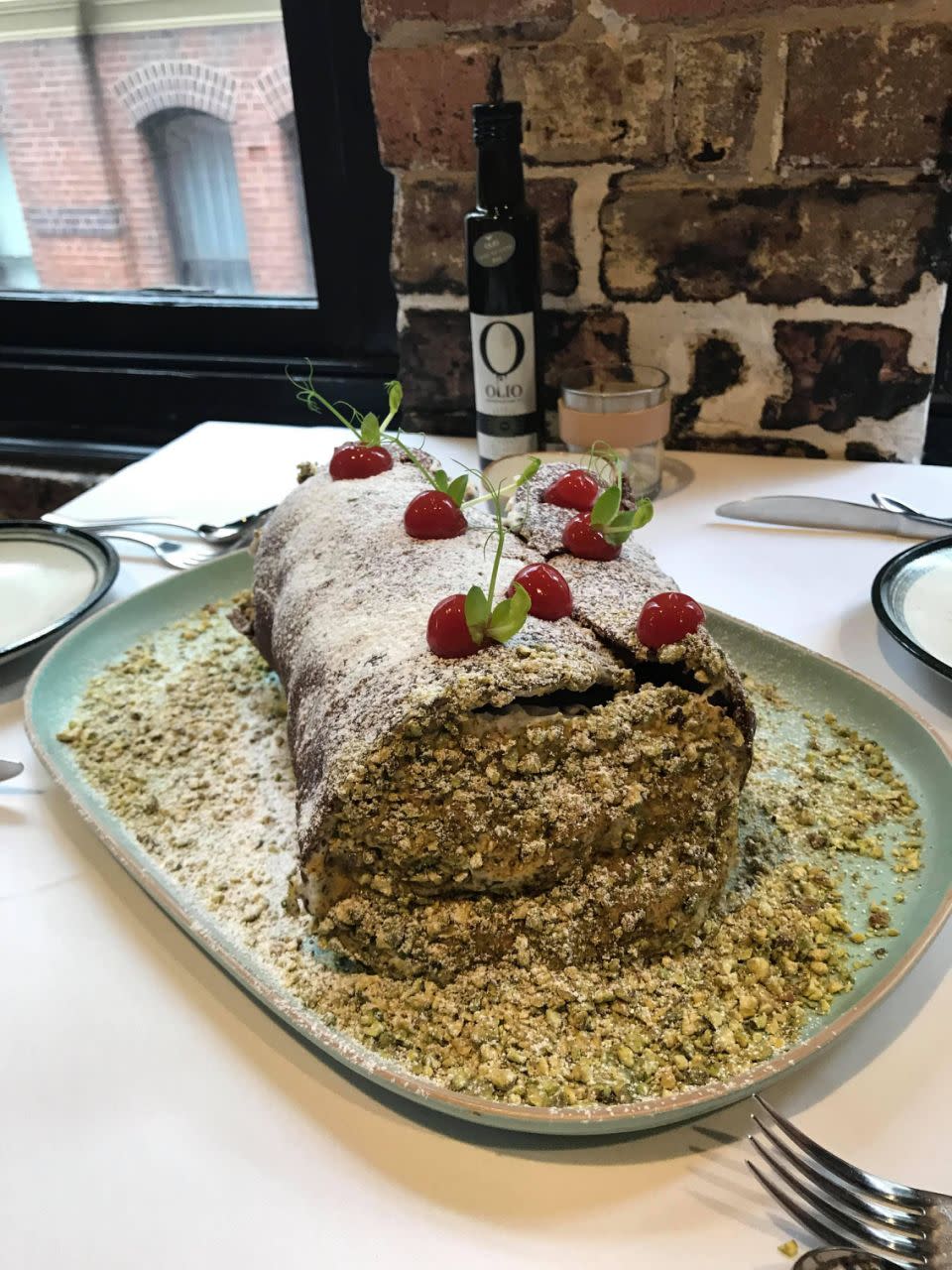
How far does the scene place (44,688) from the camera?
971mm

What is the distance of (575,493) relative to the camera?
91 cm

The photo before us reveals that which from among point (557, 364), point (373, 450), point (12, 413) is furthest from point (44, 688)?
point (12, 413)

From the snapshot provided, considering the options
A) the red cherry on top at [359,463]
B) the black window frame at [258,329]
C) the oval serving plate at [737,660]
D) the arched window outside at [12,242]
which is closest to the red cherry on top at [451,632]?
the oval serving plate at [737,660]

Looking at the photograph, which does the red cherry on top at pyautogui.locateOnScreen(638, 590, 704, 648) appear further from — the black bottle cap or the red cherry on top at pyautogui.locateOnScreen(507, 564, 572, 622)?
the black bottle cap

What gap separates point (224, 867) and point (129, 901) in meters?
0.07

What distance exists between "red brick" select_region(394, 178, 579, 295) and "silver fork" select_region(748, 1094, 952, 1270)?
122cm

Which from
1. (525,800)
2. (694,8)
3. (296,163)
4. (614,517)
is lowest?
(525,800)

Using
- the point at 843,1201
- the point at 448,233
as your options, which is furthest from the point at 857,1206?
the point at 448,233

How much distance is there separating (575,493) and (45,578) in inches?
25.2

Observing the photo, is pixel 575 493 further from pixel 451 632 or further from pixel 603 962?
pixel 603 962

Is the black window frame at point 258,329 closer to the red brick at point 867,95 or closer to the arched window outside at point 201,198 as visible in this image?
the arched window outside at point 201,198

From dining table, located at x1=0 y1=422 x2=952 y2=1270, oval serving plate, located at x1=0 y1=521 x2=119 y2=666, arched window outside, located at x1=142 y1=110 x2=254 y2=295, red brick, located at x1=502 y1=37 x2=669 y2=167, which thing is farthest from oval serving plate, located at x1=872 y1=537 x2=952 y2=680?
arched window outside, located at x1=142 y1=110 x2=254 y2=295

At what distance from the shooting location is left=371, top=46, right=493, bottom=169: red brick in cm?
138

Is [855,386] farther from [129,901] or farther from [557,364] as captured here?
[129,901]
